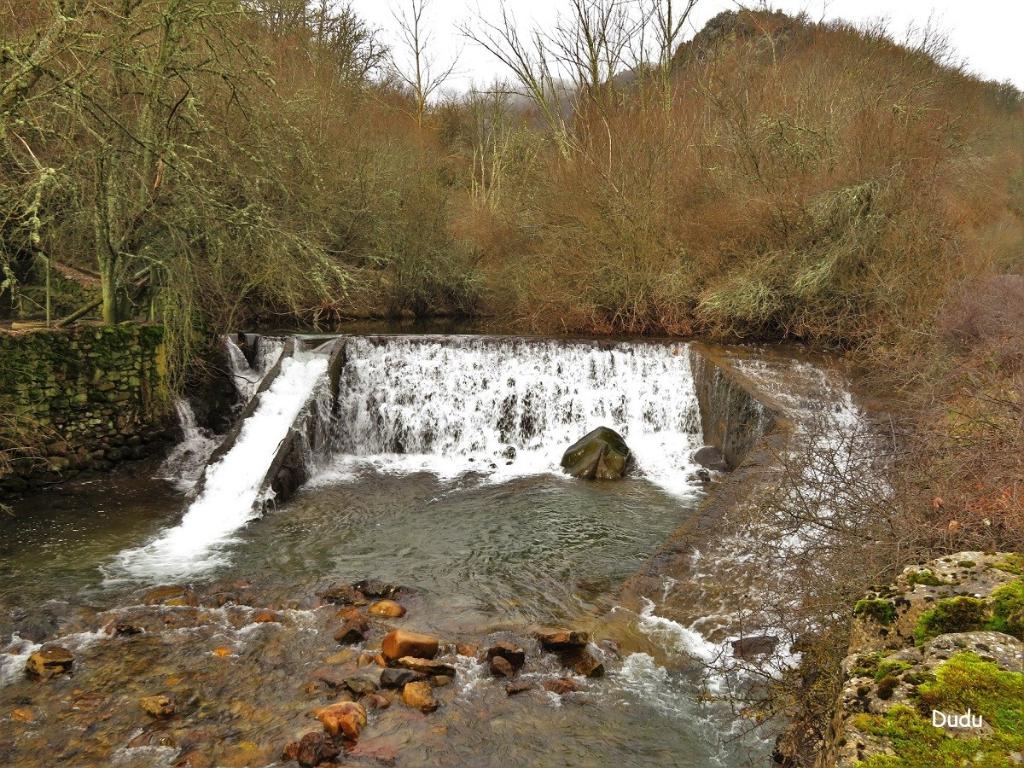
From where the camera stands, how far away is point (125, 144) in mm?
9391

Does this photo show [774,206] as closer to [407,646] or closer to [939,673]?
[407,646]

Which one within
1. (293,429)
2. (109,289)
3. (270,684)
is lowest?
(270,684)

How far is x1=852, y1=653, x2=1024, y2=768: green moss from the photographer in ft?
6.00

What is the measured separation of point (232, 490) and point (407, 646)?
4661 mm

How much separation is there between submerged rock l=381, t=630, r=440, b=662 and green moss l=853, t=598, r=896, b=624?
323 cm

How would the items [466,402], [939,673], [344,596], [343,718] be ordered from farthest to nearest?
[466,402], [344,596], [343,718], [939,673]

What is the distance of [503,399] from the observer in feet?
38.9

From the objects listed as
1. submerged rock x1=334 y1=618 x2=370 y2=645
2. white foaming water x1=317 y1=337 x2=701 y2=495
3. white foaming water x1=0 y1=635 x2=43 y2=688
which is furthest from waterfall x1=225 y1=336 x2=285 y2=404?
submerged rock x1=334 y1=618 x2=370 y2=645

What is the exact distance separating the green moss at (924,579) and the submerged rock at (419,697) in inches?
119

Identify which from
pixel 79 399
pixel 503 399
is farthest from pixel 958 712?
pixel 79 399

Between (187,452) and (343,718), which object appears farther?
(187,452)

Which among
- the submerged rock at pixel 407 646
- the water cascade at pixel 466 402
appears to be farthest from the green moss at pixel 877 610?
the water cascade at pixel 466 402

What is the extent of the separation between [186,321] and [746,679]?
879 centimetres

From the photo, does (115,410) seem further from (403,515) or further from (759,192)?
(759,192)
